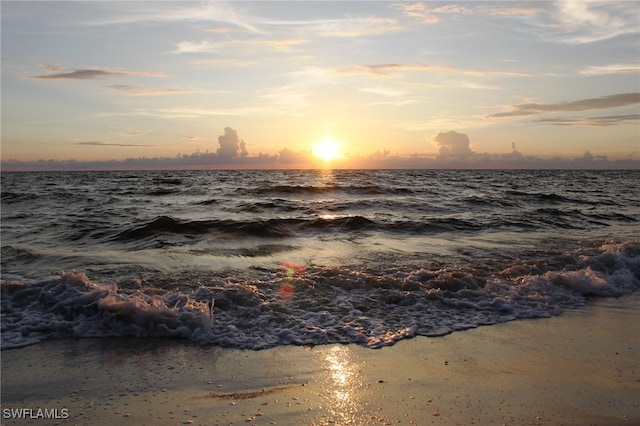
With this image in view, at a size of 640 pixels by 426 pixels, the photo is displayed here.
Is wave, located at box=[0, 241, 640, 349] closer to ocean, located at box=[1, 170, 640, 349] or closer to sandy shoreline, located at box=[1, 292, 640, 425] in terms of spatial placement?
ocean, located at box=[1, 170, 640, 349]

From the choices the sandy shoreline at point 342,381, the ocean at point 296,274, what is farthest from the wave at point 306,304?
the sandy shoreline at point 342,381

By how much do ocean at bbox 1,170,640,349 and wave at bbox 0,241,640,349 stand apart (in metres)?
0.03

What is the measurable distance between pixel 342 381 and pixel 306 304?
2.55 m

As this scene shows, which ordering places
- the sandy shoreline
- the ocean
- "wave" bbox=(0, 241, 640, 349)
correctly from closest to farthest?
the sandy shoreline
"wave" bbox=(0, 241, 640, 349)
the ocean

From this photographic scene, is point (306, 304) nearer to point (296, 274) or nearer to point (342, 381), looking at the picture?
point (296, 274)

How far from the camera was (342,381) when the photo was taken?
4.27 m

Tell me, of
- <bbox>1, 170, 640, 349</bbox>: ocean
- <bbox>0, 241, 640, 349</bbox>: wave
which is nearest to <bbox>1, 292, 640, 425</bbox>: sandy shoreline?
<bbox>0, 241, 640, 349</bbox>: wave

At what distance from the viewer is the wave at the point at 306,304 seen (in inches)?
223

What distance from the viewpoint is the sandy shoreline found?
12.0 ft

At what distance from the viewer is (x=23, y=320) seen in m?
5.94

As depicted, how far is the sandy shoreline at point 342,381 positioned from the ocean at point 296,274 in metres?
0.48

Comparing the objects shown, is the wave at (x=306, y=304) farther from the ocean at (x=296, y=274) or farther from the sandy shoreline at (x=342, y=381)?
the sandy shoreline at (x=342, y=381)

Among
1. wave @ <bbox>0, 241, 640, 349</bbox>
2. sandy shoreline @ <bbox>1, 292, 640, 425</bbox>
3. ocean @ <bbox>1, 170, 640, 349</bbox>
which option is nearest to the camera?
sandy shoreline @ <bbox>1, 292, 640, 425</bbox>

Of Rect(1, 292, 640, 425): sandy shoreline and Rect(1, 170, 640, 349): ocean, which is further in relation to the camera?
Rect(1, 170, 640, 349): ocean
